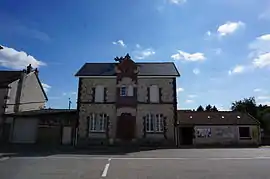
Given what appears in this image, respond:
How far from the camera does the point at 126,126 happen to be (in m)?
30.9

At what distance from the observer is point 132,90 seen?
1249 inches

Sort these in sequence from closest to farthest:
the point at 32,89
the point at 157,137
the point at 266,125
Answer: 1. the point at 157,137
2. the point at 32,89
3. the point at 266,125

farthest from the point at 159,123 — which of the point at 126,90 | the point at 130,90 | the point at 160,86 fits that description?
the point at 126,90

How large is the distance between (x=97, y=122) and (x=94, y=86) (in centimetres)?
395

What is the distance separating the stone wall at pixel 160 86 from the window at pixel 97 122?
14.5 feet

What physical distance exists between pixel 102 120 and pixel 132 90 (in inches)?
180

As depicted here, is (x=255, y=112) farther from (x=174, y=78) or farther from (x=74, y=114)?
(x=74, y=114)

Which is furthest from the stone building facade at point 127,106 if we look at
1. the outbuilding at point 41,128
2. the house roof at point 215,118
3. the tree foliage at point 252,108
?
the tree foliage at point 252,108

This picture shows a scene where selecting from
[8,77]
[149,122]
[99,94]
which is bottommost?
[149,122]

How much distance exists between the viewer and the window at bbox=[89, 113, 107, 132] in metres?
31.1

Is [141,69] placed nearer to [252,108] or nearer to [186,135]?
[186,135]

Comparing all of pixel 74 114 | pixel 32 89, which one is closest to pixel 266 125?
pixel 74 114

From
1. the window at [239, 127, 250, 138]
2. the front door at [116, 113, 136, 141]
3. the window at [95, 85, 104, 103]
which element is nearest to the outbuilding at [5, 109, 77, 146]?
the window at [95, 85, 104, 103]

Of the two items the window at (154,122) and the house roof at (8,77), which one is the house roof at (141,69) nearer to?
the window at (154,122)
